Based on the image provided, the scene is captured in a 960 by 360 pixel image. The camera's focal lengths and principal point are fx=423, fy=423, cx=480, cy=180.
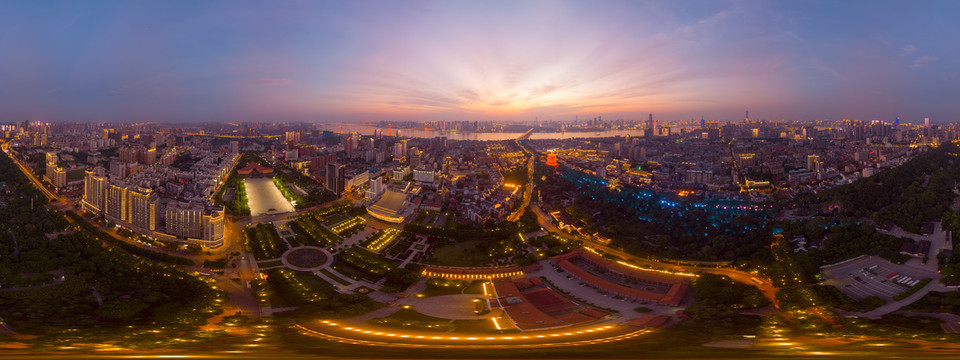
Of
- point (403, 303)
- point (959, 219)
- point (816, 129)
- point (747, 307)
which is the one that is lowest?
point (403, 303)

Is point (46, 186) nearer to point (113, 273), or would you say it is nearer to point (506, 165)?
point (113, 273)

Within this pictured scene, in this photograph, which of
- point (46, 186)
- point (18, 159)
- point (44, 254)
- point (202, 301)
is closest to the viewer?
point (202, 301)

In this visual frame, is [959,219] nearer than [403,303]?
No

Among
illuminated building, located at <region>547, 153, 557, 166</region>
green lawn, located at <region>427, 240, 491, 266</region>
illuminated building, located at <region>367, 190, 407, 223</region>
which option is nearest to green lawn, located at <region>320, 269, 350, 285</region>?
green lawn, located at <region>427, 240, 491, 266</region>

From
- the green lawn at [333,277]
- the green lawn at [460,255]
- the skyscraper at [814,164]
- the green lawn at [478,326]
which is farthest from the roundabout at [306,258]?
the skyscraper at [814,164]

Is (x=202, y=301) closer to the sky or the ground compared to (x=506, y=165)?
closer to the ground

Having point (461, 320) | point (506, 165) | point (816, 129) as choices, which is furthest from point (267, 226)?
point (816, 129)

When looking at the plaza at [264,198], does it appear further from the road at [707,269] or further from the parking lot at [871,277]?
the parking lot at [871,277]
